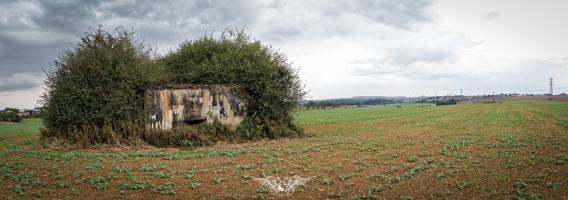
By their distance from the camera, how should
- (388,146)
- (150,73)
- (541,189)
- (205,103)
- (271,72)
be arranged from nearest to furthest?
(541,189)
(388,146)
(150,73)
(205,103)
(271,72)

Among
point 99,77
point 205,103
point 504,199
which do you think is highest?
point 99,77

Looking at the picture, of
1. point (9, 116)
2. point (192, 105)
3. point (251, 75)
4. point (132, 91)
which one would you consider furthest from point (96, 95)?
point (9, 116)

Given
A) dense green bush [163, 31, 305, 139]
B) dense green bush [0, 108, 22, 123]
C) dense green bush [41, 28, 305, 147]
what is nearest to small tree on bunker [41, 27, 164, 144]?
dense green bush [41, 28, 305, 147]

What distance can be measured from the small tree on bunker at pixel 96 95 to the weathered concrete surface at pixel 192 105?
58 centimetres

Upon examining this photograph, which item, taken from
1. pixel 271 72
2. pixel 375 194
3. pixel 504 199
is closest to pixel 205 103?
pixel 271 72

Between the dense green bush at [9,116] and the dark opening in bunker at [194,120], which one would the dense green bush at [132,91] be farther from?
the dense green bush at [9,116]

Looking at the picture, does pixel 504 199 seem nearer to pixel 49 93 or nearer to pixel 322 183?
pixel 322 183

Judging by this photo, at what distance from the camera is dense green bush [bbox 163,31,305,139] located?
21.6 metres

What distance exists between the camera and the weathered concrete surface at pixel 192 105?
18.6 m

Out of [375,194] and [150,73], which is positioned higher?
[150,73]

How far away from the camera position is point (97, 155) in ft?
47.0

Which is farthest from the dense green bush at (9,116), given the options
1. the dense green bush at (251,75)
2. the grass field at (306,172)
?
the grass field at (306,172)

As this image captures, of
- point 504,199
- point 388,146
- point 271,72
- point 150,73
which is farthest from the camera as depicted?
point 271,72

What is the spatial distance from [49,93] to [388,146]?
49.5ft
